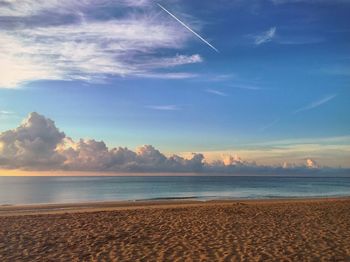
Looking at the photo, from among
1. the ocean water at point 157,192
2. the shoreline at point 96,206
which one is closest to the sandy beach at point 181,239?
the shoreline at point 96,206

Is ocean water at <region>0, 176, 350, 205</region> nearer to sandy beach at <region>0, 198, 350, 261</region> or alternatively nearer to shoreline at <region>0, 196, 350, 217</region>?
shoreline at <region>0, 196, 350, 217</region>

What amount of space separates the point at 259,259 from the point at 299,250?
1861 mm

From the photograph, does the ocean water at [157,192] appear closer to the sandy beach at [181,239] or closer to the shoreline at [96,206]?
the shoreline at [96,206]

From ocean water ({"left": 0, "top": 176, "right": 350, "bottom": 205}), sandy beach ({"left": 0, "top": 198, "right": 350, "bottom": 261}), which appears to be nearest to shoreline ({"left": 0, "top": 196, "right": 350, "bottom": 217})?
sandy beach ({"left": 0, "top": 198, "right": 350, "bottom": 261})

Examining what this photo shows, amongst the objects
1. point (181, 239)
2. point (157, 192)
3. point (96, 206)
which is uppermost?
point (181, 239)

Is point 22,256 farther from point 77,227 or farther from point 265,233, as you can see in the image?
point 265,233

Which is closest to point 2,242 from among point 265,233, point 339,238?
point 265,233

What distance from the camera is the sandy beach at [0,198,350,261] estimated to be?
36.6 feet

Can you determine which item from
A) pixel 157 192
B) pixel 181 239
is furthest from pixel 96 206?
pixel 157 192

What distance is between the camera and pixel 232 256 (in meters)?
10.9

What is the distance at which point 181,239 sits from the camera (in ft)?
44.5

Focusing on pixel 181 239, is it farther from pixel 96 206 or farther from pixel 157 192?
pixel 157 192

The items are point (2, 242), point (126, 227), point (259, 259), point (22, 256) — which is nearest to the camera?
point (259, 259)

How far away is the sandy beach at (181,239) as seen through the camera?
1114 cm
